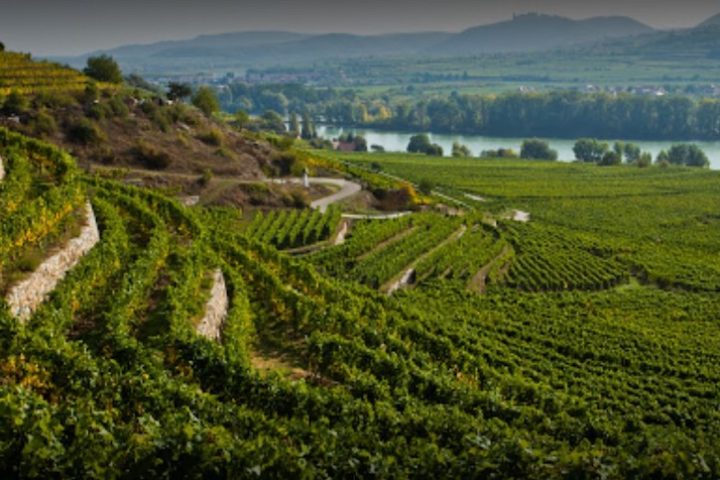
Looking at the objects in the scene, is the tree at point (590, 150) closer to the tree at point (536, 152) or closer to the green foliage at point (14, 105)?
the tree at point (536, 152)

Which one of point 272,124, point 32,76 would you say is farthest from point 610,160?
point 32,76

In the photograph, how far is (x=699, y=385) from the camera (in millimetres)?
32562

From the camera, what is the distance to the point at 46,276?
2505cm

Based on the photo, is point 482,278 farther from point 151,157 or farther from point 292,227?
point 151,157

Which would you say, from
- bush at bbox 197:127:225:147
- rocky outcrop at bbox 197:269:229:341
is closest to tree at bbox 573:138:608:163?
bush at bbox 197:127:225:147

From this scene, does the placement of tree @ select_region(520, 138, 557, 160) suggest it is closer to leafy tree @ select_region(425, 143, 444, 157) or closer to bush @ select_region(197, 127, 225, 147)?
leafy tree @ select_region(425, 143, 444, 157)

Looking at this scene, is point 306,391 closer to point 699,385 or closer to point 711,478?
point 711,478

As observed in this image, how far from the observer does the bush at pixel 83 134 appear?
209ft

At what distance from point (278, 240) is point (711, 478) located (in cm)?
4182

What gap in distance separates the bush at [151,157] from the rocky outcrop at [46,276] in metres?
35.7

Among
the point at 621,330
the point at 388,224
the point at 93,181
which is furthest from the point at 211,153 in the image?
the point at 621,330

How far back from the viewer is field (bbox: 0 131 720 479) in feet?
53.7

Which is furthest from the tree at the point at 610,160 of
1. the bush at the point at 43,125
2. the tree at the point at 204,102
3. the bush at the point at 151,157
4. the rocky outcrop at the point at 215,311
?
the rocky outcrop at the point at 215,311

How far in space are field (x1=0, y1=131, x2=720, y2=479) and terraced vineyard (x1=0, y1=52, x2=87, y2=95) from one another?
24455 mm
